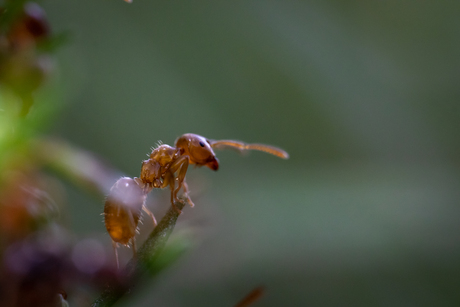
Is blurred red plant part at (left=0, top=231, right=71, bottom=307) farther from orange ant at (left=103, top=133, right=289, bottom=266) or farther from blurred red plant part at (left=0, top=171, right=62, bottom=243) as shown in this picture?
orange ant at (left=103, top=133, right=289, bottom=266)

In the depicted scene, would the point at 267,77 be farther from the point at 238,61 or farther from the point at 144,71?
the point at 144,71

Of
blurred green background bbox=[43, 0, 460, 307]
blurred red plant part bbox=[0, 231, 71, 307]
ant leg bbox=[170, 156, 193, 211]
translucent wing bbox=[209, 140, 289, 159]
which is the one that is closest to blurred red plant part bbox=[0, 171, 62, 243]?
blurred red plant part bbox=[0, 231, 71, 307]

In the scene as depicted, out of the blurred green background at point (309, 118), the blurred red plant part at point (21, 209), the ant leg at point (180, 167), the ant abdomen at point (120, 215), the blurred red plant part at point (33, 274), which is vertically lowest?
the blurred red plant part at point (33, 274)

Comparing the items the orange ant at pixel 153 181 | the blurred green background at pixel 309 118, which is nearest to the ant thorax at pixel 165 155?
the orange ant at pixel 153 181

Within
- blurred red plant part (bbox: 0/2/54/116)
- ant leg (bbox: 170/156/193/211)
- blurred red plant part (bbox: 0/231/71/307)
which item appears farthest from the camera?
ant leg (bbox: 170/156/193/211)

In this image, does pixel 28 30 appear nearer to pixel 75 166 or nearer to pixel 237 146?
pixel 75 166

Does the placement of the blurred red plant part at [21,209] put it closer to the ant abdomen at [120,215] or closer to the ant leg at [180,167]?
the ant abdomen at [120,215]
